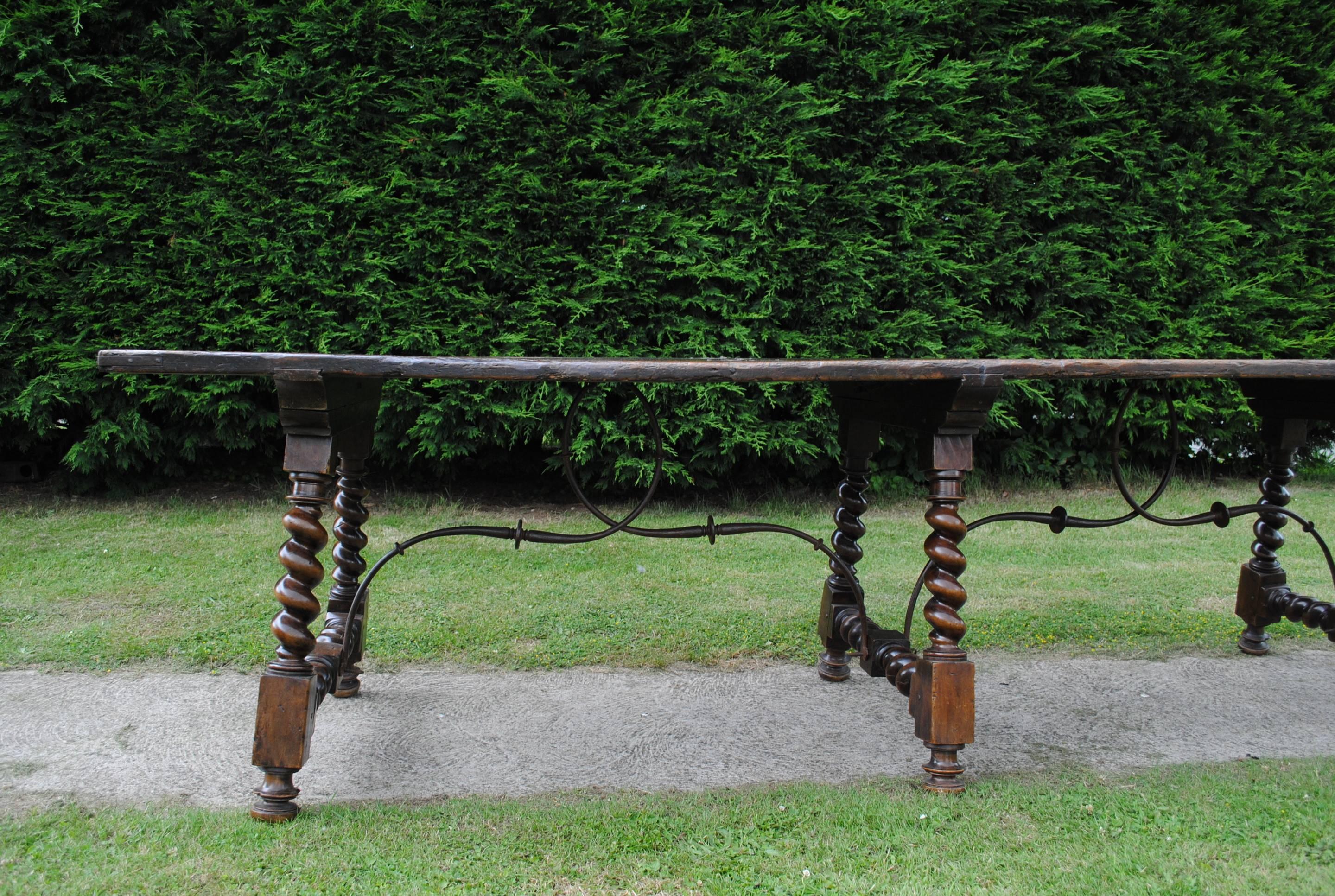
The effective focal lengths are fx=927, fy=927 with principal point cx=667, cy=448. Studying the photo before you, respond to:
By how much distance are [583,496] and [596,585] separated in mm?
2174

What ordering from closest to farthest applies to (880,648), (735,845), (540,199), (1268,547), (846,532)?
(735,845) < (880,648) < (846,532) < (1268,547) < (540,199)

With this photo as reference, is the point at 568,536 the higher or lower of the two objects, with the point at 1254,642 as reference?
Answer: higher

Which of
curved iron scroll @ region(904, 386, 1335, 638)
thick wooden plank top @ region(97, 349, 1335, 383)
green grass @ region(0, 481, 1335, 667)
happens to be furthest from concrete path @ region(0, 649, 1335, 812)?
thick wooden plank top @ region(97, 349, 1335, 383)

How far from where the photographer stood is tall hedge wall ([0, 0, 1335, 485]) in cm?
531

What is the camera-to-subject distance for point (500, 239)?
5406mm

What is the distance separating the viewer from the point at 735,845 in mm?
2211

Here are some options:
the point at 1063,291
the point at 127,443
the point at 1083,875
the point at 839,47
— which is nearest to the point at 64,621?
the point at 127,443

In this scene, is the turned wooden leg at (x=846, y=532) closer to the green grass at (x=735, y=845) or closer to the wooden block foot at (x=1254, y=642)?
the green grass at (x=735, y=845)

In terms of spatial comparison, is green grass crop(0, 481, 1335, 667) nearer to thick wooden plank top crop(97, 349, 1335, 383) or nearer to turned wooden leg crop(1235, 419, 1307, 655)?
turned wooden leg crop(1235, 419, 1307, 655)

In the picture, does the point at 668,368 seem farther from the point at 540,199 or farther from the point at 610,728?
the point at 540,199

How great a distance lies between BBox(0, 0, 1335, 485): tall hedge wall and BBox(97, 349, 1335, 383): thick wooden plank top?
3122 mm

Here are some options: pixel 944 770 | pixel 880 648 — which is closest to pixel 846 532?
pixel 880 648

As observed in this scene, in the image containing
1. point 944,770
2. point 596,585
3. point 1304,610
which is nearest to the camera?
point 944,770

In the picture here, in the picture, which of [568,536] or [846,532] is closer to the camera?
[568,536]
